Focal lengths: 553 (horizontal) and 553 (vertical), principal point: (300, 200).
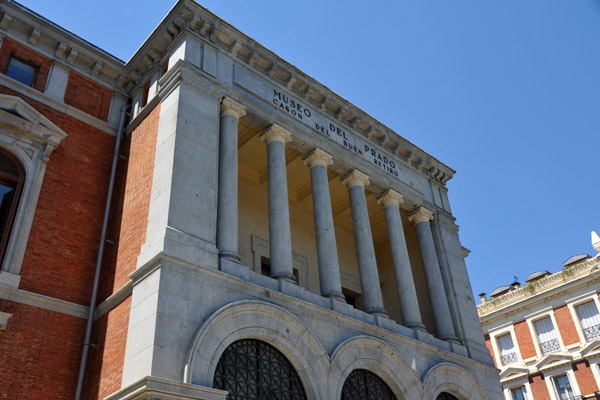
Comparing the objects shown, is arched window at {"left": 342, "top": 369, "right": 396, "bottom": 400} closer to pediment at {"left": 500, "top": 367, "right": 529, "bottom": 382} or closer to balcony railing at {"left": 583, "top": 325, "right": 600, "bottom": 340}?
balcony railing at {"left": 583, "top": 325, "right": 600, "bottom": 340}

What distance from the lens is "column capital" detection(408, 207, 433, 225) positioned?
783 inches

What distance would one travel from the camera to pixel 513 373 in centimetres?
3094

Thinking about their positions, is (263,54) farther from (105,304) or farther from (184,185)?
(105,304)

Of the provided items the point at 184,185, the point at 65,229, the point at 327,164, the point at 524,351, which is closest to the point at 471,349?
the point at 327,164

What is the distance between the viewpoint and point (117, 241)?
1365 centimetres

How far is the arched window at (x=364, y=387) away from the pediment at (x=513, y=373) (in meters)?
18.9

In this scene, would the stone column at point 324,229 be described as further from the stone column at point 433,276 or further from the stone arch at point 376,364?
the stone column at point 433,276

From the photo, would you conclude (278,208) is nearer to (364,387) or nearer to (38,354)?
(364,387)

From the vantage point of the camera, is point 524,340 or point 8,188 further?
point 524,340

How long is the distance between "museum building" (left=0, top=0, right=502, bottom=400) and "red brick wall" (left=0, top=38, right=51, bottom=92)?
54 mm

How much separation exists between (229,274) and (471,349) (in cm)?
958

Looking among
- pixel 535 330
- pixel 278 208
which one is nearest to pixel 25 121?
pixel 278 208

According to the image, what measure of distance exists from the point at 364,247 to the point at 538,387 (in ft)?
62.0

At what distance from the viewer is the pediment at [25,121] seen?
1341cm
